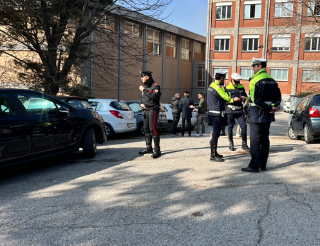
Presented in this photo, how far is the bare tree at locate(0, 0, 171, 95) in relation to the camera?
1205 centimetres

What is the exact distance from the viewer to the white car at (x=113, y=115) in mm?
11828

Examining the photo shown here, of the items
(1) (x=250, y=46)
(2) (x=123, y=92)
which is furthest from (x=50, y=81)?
(1) (x=250, y=46)

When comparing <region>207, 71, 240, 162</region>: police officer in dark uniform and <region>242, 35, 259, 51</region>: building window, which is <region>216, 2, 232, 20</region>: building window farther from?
<region>207, 71, 240, 162</region>: police officer in dark uniform

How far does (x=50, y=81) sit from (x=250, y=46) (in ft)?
88.2

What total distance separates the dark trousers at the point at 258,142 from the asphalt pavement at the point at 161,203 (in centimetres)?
29

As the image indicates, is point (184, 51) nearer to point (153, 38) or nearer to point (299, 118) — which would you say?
point (153, 38)

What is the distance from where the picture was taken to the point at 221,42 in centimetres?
3625

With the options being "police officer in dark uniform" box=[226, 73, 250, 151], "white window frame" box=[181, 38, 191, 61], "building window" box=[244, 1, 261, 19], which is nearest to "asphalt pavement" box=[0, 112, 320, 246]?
"police officer in dark uniform" box=[226, 73, 250, 151]

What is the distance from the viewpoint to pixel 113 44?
13.7 meters

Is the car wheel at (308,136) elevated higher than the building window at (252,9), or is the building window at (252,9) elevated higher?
the building window at (252,9)

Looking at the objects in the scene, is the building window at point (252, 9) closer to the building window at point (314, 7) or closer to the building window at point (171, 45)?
the building window at point (171, 45)

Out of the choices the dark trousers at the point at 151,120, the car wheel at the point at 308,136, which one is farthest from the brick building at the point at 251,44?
the dark trousers at the point at 151,120

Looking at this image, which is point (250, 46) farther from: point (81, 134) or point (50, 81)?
point (81, 134)

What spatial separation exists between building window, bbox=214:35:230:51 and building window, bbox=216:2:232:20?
79.0 inches
